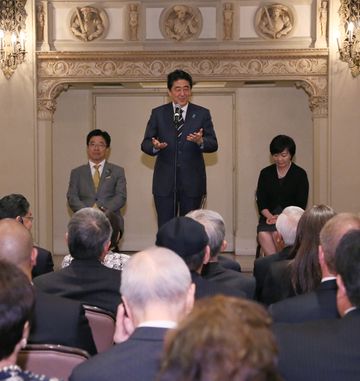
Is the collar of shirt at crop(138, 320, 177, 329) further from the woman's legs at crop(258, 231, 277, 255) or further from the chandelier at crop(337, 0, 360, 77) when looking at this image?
the chandelier at crop(337, 0, 360, 77)

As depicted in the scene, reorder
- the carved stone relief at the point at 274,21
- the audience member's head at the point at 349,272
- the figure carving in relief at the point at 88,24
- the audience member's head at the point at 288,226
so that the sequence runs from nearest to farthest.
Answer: the audience member's head at the point at 349,272
the audience member's head at the point at 288,226
the carved stone relief at the point at 274,21
the figure carving in relief at the point at 88,24

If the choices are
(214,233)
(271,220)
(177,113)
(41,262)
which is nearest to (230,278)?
(214,233)

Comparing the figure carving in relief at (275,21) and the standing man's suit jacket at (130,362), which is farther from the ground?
the figure carving in relief at (275,21)

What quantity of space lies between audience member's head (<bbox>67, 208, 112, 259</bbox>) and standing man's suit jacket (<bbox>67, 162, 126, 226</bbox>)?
324cm

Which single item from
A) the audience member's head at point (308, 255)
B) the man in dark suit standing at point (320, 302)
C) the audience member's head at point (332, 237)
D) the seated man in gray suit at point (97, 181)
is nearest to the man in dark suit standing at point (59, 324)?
the man in dark suit standing at point (320, 302)

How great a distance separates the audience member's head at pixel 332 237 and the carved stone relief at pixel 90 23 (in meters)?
6.33

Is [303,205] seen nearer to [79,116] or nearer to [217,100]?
[217,100]

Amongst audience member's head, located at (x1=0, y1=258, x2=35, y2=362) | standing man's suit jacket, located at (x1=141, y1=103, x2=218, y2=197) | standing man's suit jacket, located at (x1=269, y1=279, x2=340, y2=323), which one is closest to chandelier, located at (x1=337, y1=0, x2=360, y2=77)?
standing man's suit jacket, located at (x1=141, y1=103, x2=218, y2=197)

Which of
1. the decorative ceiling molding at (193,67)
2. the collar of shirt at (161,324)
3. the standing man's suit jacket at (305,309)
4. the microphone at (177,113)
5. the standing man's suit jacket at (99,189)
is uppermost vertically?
the decorative ceiling molding at (193,67)

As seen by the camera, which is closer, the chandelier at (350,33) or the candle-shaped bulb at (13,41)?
the chandelier at (350,33)

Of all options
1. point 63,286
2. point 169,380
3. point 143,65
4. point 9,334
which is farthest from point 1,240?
point 143,65

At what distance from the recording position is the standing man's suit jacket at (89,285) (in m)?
3.53

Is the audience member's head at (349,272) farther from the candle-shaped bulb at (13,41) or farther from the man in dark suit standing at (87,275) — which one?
the candle-shaped bulb at (13,41)

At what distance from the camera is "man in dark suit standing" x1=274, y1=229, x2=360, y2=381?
218 cm
